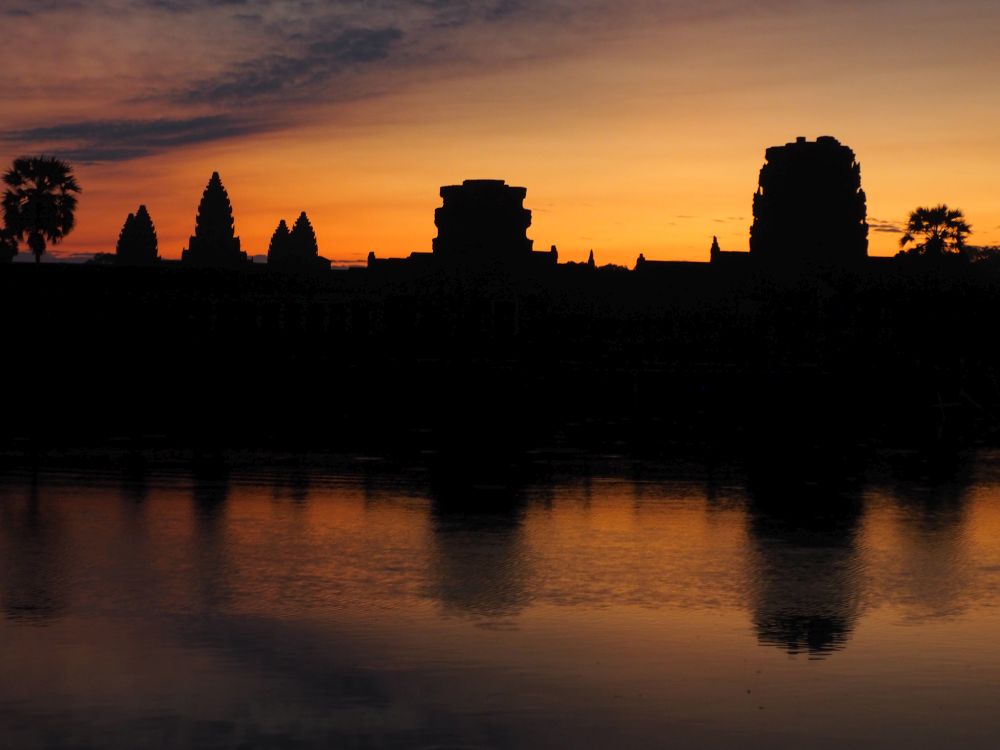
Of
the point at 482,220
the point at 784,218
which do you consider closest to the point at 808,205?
the point at 784,218

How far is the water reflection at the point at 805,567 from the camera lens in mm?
10500

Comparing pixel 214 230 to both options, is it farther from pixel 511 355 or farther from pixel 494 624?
pixel 494 624

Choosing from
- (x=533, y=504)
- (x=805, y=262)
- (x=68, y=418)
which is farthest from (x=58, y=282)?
(x=805, y=262)

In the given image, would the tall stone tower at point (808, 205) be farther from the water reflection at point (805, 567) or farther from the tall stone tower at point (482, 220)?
the water reflection at point (805, 567)

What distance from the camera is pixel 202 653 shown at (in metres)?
9.54

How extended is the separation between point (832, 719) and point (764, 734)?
1.73 ft

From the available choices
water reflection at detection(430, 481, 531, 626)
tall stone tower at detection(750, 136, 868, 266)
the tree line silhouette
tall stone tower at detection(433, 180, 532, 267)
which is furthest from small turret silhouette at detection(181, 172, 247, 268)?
water reflection at detection(430, 481, 531, 626)

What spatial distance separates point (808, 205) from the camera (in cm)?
15275

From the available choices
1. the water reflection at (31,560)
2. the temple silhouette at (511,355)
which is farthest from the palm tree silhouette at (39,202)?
the water reflection at (31,560)

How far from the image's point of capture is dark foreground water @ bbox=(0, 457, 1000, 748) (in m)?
7.97

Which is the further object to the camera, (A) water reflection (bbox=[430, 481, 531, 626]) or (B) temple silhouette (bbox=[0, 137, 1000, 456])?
(B) temple silhouette (bbox=[0, 137, 1000, 456])

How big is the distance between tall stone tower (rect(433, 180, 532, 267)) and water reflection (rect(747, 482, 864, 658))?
5654 inches

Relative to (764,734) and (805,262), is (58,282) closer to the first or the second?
(764,734)

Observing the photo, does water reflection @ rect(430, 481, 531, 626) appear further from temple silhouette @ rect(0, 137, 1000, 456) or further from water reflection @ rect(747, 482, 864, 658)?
temple silhouette @ rect(0, 137, 1000, 456)
